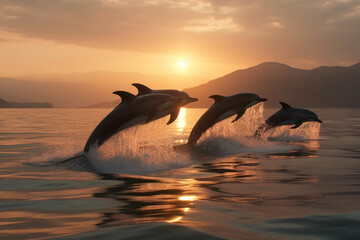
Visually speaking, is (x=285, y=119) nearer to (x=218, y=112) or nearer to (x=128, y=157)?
(x=218, y=112)

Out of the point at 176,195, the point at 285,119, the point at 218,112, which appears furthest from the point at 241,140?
the point at 176,195

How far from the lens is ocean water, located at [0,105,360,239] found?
5.66m

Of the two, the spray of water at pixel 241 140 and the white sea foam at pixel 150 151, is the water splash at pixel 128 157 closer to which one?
the white sea foam at pixel 150 151

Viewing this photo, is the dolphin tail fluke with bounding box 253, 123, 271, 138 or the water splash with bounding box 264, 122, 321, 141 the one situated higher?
the dolphin tail fluke with bounding box 253, 123, 271, 138

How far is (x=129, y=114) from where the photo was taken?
1243 cm

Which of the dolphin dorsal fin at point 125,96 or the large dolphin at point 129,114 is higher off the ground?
the dolphin dorsal fin at point 125,96

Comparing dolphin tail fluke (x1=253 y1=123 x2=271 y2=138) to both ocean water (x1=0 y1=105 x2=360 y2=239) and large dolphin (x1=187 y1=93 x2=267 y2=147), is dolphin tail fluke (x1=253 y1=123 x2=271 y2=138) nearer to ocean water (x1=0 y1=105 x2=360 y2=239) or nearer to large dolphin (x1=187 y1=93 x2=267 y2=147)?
large dolphin (x1=187 y1=93 x2=267 y2=147)

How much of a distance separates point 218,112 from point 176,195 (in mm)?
9801

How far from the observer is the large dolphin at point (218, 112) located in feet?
56.7

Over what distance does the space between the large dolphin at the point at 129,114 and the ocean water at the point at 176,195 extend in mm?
355

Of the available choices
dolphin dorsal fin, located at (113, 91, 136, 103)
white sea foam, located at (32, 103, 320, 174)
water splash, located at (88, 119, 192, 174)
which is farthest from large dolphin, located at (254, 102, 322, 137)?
dolphin dorsal fin, located at (113, 91, 136, 103)

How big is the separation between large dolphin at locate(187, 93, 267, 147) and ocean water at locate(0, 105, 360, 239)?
2.19 meters

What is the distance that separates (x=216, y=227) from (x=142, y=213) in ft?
4.27

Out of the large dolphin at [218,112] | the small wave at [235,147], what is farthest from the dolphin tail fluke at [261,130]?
the large dolphin at [218,112]
